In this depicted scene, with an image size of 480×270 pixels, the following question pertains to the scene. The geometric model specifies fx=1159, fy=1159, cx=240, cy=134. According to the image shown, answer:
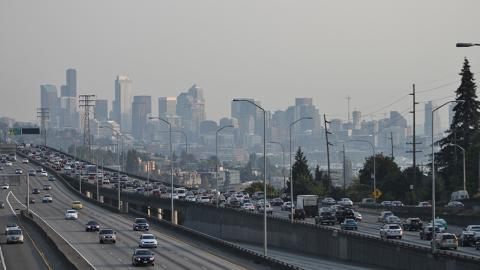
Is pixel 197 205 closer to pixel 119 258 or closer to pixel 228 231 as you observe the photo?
pixel 228 231

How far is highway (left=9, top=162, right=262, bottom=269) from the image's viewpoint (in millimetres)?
68750

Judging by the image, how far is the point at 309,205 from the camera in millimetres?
115062

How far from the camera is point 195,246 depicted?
85.2 m

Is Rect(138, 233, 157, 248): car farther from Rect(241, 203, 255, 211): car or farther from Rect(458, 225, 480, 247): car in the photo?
Rect(241, 203, 255, 211): car

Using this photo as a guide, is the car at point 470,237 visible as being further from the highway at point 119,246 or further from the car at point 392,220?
the car at point 392,220

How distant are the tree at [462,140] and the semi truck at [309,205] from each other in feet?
62.1

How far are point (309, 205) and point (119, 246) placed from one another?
1337 inches

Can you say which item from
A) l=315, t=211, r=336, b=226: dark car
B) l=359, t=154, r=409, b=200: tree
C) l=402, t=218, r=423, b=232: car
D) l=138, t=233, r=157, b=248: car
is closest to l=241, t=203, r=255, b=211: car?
l=359, t=154, r=409, b=200: tree

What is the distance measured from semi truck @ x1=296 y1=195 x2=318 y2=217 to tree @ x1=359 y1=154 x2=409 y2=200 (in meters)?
29.9

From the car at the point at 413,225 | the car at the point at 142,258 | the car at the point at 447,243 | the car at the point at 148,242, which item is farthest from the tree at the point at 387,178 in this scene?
the car at the point at 142,258

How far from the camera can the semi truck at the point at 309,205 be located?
11444 centimetres

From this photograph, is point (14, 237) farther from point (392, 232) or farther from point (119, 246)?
point (392, 232)

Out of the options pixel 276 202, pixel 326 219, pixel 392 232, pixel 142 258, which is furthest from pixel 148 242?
pixel 276 202

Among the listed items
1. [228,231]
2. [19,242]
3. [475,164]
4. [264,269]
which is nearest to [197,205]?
[228,231]
